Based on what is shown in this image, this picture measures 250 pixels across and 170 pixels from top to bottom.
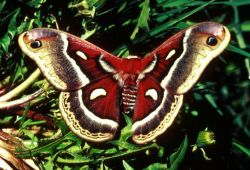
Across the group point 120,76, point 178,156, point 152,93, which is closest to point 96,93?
point 120,76

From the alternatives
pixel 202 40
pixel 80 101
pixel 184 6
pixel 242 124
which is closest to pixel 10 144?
pixel 80 101

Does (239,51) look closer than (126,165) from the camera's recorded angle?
No

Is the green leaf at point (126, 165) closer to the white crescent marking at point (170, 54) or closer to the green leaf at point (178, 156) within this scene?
the green leaf at point (178, 156)

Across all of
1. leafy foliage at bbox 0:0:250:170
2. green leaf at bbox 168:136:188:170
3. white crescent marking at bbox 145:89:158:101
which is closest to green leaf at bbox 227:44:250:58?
leafy foliage at bbox 0:0:250:170

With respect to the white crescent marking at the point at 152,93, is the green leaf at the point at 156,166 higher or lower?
lower

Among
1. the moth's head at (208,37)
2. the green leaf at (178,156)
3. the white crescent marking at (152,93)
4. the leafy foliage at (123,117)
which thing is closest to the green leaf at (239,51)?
the leafy foliage at (123,117)

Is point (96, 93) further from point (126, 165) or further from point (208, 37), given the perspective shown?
point (208, 37)

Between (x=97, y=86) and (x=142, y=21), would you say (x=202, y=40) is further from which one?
(x=97, y=86)
